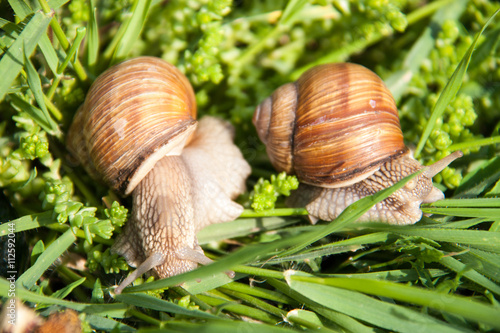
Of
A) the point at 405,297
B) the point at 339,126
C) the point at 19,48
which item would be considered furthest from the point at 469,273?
the point at 19,48

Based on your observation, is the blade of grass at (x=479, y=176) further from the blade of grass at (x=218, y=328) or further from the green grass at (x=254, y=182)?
the blade of grass at (x=218, y=328)

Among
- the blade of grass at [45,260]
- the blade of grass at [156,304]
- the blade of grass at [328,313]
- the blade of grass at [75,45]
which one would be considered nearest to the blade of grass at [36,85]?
the blade of grass at [75,45]

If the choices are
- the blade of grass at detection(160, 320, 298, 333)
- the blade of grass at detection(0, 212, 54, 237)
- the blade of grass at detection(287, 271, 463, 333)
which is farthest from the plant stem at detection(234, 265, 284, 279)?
the blade of grass at detection(0, 212, 54, 237)

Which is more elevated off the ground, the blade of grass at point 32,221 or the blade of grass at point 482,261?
the blade of grass at point 32,221

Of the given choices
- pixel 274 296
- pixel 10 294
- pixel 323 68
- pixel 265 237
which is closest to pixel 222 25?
pixel 323 68

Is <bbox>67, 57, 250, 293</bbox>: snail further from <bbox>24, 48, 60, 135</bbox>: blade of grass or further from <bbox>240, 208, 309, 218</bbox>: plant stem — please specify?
<bbox>24, 48, 60, 135</bbox>: blade of grass

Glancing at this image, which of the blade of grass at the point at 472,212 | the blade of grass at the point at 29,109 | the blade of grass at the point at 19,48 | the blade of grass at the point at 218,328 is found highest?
the blade of grass at the point at 19,48
